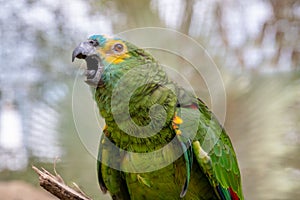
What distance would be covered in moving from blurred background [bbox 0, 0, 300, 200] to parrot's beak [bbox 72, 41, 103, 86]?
55 centimetres

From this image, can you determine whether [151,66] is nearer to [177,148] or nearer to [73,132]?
[177,148]

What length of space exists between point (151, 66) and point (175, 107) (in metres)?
0.11

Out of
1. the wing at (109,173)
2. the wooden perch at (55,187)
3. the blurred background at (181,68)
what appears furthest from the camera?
the blurred background at (181,68)

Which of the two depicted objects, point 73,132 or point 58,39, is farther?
point 58,39

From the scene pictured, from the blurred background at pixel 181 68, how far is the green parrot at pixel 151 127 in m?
0.47

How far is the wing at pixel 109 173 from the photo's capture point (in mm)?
964

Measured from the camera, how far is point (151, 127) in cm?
89

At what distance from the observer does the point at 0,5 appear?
1.85 m

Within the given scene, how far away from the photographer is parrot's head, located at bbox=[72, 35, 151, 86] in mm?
870

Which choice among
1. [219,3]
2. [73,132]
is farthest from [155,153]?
[219,3]

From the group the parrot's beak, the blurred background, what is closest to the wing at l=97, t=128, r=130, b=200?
the parrot's beak

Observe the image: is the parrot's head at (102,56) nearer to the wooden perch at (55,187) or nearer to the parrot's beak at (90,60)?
the parrot's beak at (90,60)

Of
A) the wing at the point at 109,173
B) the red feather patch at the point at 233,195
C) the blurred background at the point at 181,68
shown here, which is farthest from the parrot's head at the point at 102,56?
the blurred background at the point at 181,68

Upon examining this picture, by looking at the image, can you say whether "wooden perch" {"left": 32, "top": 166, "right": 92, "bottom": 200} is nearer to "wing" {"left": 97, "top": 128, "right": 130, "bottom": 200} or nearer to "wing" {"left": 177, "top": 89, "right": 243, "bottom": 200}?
"wing" {"left": 97, "top": 128, "right": 130, "bottom": 200}
